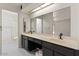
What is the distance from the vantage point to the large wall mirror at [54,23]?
253 cm

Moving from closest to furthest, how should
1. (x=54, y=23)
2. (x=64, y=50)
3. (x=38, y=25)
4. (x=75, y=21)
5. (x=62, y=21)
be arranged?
1. (x=64, y=50)
2. (x=75, y=21)
3. (x=62, y=21)
4. (x=54, y=23)
5. (x=38, y=25)

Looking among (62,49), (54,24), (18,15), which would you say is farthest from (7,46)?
(62,49)

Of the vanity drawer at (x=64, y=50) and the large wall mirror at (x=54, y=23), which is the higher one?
the large wall mirror at (x=54, y=23)

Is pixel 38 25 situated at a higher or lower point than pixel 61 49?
higher

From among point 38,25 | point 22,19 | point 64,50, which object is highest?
point 22,19

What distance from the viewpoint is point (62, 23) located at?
263cm

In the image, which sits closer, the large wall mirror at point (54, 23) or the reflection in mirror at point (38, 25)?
Result: the large wall mirror at point (54, 23)

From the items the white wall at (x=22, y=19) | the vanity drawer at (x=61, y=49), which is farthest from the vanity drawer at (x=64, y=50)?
the white wall at (x=22, y=19)

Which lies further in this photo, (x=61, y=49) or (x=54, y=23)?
(x=54, y=23)

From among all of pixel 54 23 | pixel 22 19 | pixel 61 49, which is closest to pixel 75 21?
pixel 61 49

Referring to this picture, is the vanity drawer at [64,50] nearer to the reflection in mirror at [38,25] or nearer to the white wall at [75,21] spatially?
the white wall at [75,21]

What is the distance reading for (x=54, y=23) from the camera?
2.98 metres

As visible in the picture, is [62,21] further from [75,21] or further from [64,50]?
[64,50]

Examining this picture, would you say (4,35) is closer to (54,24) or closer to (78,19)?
(54,24)
